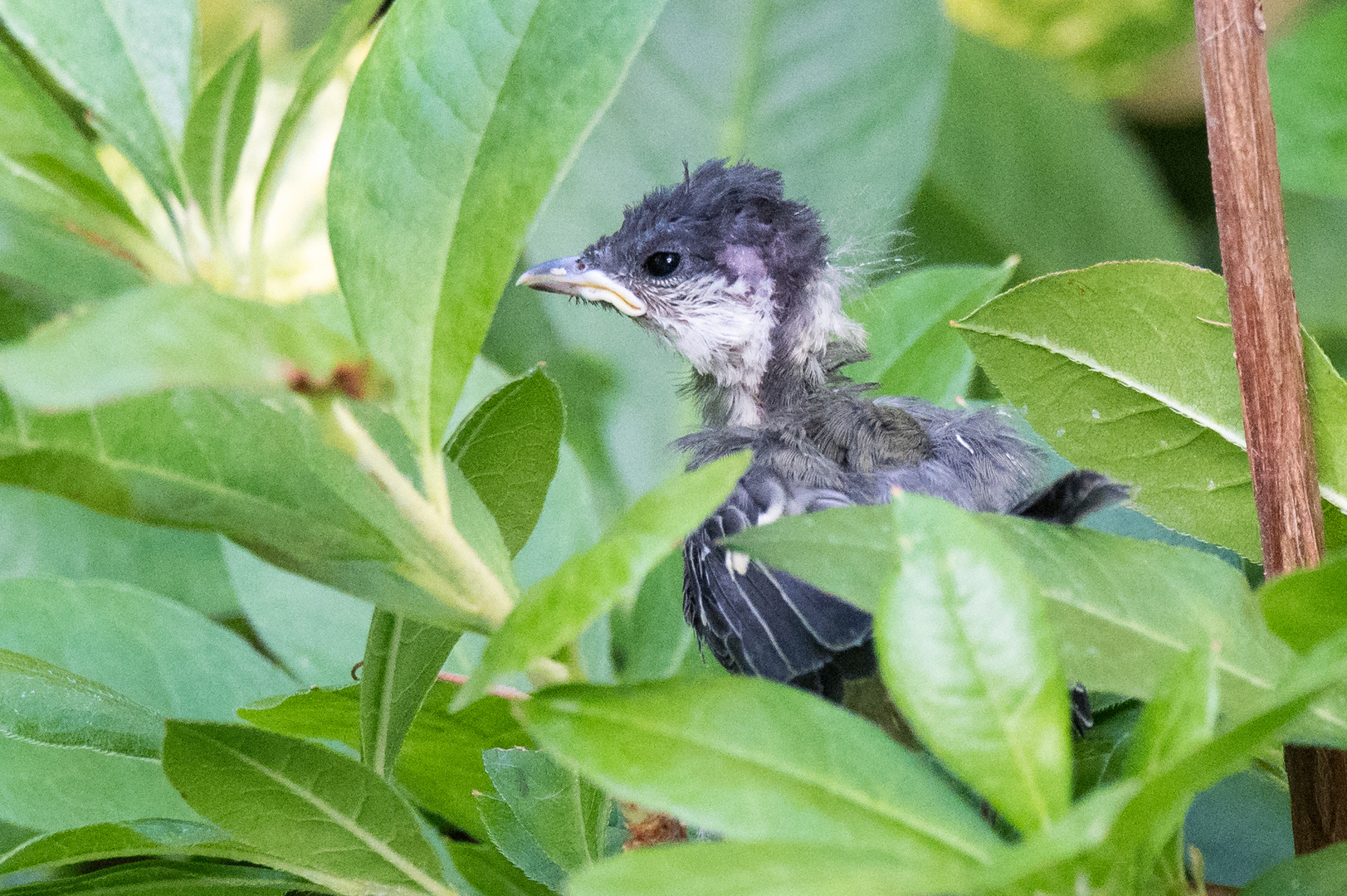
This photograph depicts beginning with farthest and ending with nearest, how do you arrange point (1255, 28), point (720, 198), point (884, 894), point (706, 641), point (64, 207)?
1. point (720, 198)
2. point (706, 641)
3. point (64, 207)
4. point (1255, 28)
5. point (884, 894)

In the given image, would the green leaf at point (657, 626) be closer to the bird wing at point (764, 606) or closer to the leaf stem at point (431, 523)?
the bird wing at point (764, 606)

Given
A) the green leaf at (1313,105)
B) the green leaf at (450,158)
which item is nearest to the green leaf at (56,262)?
the green leaf at (450,158)

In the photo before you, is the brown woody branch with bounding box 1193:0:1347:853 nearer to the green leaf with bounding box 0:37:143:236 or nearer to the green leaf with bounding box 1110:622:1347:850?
the green leaf with bounding box 1110:622:1347:850

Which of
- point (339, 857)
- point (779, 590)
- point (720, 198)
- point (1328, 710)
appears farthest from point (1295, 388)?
point (720, 198)

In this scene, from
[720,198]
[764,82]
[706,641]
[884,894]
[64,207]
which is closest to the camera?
[884,894]

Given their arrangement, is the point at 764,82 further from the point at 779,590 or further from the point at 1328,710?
the point at 1328,710
